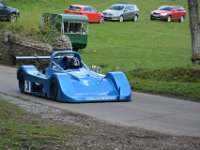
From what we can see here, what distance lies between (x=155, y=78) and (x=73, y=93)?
19.8ft

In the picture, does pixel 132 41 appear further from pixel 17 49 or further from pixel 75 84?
pixel 75 84

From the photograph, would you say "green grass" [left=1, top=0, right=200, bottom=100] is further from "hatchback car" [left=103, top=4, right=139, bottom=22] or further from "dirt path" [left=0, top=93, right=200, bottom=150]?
"dirt path" [left=0, top=93, right=200, bottom=150]

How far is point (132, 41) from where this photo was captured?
44969 millimetres

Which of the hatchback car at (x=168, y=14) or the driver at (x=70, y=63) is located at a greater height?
the hatchback car at (x=168, y=14)

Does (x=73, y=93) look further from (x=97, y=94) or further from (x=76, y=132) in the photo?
(x=76, y=132)

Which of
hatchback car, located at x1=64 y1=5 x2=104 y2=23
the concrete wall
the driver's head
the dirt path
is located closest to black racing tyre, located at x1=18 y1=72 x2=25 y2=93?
the driver's head

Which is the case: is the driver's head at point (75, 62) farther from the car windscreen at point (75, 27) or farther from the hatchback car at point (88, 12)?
the hatchback car at point (88, 12)

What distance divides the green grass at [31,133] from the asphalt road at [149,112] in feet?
6.13

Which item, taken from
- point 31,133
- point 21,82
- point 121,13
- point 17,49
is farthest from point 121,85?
point 121,13

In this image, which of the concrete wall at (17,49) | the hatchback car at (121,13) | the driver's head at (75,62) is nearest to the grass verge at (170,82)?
the driver's head at (75,62)

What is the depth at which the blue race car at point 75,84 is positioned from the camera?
15.3m

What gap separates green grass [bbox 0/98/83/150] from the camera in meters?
8.44

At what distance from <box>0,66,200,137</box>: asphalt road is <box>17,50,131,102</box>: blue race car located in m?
0.24

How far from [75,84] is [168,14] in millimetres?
48800
